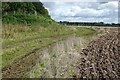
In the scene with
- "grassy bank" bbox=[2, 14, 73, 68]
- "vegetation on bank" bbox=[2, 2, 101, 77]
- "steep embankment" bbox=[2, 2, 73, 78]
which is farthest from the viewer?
"vegetation on bank" bbox=[2, 2, 101, 77]

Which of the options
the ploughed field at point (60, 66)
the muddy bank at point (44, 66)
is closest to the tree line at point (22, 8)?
the muddy bank at point (44, 66)

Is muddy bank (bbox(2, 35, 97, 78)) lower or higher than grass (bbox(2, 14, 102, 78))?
lower

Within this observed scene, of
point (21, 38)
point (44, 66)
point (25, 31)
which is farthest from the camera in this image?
point (25, 31)

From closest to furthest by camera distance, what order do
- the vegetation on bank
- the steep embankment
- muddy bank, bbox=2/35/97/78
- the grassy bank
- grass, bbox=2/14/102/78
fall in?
muddy bank, bbox=2/35/97/78
the steep embankment
grass, bbox=2/14/102/78
the grassy bank
the vegetation on bank

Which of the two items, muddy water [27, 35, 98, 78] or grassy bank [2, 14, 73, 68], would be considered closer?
muddy water [27, 35, 98, 78]

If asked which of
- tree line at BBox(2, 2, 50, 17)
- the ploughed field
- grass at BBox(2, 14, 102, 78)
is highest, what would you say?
tree line at BBox(2, 2, 50, 17)

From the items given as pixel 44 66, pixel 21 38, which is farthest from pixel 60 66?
pixel 21 38

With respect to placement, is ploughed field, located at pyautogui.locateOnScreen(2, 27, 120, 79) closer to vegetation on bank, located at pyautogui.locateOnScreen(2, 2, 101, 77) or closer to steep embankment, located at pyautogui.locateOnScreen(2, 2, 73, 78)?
steep embankment, located at pyautogui.locateOnScreen(2, 2, 73, 78)

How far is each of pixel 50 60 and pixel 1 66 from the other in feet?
8.60

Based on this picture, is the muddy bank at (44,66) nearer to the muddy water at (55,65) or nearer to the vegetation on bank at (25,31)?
the muddy water at (55,65)

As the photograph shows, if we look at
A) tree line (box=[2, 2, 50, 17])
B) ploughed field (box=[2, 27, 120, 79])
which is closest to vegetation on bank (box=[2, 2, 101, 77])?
tree line (box=[2, 2, 50, 17])

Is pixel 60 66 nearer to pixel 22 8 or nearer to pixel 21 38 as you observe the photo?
pixel 21 38

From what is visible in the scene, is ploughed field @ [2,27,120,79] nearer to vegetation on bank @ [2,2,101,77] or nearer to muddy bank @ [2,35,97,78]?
muddy bank @ [2,35,97,78]

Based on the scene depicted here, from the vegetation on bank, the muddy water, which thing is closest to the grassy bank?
the vegetation on bank
